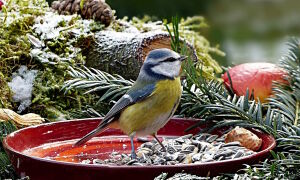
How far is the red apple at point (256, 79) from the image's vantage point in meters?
1.94

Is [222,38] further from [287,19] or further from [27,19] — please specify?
[287,19]

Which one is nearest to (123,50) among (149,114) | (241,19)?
(149,114)

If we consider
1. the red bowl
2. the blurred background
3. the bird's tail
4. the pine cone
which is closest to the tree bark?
the pine cone

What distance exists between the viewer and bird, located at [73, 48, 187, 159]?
4.84 feet

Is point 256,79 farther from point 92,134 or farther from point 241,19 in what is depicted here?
point 241,19

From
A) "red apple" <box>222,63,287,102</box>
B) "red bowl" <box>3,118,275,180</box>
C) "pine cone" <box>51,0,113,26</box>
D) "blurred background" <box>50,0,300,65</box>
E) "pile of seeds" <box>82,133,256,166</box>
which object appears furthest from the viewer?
"blurred background" <box>50,0,300,65</box>

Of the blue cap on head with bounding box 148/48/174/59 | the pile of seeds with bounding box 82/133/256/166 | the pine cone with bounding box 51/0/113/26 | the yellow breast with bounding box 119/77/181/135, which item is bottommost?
the pile of seeds with bounding box 82/133/256/166

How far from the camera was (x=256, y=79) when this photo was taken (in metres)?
1.95

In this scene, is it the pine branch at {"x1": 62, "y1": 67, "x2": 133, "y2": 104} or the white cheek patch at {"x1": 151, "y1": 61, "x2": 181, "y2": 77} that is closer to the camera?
the white cheek patch at {"x1": 151, "y1": 61, "x2": 181, "y2": 77}

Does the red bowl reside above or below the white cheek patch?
below

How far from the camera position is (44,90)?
1.87m

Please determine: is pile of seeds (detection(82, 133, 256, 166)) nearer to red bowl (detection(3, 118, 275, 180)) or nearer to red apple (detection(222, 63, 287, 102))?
red bowl (detection(3, 118, 275, 180))

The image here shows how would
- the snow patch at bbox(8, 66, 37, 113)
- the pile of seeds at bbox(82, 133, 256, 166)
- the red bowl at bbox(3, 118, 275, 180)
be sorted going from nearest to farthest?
the red bowl at bbox(3, 118, 275, 180) < the pile of seeds at bbox(82, 133, 256, 166) < the snow patch at bbox(8, 66, 37, 113)

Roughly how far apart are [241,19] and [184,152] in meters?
3.99
